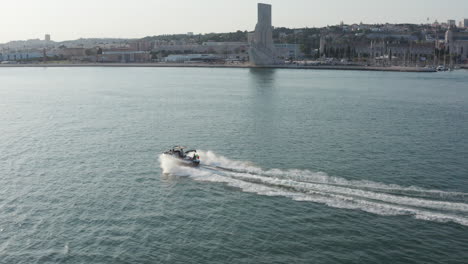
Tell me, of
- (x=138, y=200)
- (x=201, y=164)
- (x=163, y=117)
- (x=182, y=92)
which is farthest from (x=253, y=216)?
(x=182, y=92)

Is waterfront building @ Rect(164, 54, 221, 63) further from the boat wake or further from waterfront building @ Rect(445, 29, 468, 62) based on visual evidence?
the boat wake

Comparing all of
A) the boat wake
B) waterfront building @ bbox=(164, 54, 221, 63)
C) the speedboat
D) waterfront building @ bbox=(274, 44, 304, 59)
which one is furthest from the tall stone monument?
the boat wake

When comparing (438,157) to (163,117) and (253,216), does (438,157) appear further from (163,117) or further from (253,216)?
(163,117)

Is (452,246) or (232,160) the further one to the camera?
(232,160)

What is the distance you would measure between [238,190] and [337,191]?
4489mm

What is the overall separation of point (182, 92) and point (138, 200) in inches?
1886

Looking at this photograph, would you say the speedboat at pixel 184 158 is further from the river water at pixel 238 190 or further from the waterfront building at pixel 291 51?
the waterfront building at pixel 291 51

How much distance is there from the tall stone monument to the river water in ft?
297

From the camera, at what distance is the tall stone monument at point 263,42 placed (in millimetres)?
129125

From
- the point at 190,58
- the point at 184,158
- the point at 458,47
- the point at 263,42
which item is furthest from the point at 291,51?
the point at 184,158

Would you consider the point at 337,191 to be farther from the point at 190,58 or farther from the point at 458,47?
the point at 190,58

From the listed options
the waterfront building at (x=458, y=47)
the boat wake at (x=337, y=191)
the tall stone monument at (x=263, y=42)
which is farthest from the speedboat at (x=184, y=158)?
the waterfront building at (x=458, y=47)

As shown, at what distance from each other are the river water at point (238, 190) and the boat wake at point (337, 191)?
0.27 ft

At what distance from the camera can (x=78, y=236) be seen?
17.5 meters
